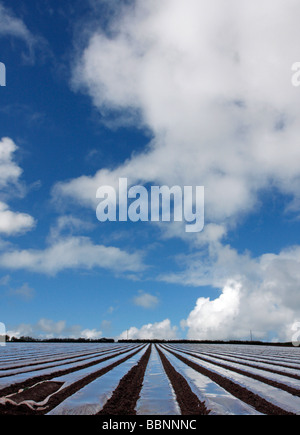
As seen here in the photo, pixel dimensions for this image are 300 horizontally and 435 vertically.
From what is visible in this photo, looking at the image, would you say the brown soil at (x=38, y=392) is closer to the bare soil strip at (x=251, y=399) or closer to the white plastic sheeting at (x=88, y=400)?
the white plastic sheeting at (x=88, y=400)

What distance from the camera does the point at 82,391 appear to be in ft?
24.8

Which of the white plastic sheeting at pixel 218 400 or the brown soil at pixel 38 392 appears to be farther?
the brown soil at pixel 38 392

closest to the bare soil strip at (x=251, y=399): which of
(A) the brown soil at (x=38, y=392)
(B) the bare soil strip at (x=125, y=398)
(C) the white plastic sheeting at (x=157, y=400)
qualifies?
(C) the white plastic sheeting at (x=157, y=400)

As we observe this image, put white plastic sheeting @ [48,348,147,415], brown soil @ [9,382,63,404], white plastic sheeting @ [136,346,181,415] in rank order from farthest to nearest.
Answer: brown soil @ [9,382,63,404], white plastic sheeting @ [136,346,181,415], white plastic sheeting @ [48,348,147,415]

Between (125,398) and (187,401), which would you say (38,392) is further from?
(187,401)

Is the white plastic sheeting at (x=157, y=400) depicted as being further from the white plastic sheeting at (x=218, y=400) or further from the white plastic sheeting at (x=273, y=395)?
the white plastic sheeting at (x=273, y=395)

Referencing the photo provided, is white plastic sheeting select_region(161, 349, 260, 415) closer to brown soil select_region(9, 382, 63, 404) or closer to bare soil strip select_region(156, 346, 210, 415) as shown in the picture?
bare soil strip select_region(156, 346, 210, 415)

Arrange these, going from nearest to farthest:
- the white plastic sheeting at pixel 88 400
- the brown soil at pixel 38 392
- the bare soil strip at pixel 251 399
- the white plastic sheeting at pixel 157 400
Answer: the white plastic sheeting at pixel 88 400 < the white plastic sheeting at pixel 157 400 < the bare soil strip at pixel 251 399 < the brown soil at pixel 38 392

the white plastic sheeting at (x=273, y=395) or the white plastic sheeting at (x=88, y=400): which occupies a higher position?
the white plastic sheeting at (x=88, y=400)

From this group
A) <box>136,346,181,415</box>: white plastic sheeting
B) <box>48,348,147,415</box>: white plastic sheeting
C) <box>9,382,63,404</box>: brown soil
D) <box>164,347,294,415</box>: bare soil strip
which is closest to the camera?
<box>48,348,147,415</box>: white plastic sheeting

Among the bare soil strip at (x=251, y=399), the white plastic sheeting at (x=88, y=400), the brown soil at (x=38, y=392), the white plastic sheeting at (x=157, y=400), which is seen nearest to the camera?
the white plastic sheeting at (x=88, y=400)

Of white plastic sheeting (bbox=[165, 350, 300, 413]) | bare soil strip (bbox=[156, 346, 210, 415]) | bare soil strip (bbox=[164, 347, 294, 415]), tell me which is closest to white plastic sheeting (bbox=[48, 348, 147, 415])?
bare soil strip (bbox=[156, 346, 210, 415])

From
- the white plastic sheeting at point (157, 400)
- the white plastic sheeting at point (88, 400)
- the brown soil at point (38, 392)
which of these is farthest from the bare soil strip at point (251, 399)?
the brown soil at point (38, 392)
